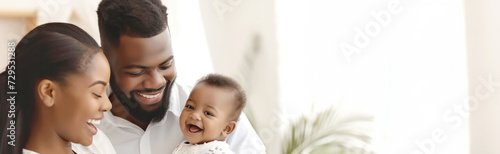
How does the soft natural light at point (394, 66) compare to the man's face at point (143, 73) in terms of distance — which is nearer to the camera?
the man's face at point (143, 73)

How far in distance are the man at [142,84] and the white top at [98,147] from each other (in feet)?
0.07

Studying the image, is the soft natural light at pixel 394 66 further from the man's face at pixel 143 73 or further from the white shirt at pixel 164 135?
the man's face at pixel 143 73

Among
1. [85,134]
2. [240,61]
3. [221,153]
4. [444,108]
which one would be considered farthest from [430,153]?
[85,134]

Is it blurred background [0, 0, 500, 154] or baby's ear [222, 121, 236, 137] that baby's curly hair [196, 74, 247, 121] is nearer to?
baby's ear [222, 121, 236, 137]

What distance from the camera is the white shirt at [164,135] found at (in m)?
1.46

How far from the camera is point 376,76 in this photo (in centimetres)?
279

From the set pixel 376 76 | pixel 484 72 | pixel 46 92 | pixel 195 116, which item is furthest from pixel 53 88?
pixel 484 72

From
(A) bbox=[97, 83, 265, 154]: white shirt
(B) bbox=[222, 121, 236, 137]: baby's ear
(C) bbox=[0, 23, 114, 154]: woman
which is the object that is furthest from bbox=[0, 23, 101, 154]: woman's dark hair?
(B) bbox=[222, 121, 236, 137]: baby's ear

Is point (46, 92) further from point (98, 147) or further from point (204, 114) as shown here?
point (204, 114)

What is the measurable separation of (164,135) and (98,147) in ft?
0.66

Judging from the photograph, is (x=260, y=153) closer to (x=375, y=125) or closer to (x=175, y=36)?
(x=175, y=36)

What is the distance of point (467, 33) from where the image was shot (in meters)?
2.84

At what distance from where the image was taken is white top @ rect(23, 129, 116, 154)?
1.31 meters

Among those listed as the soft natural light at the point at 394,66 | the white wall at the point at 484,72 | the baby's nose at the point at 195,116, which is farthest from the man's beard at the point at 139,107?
the white wall at the point at 484,72
